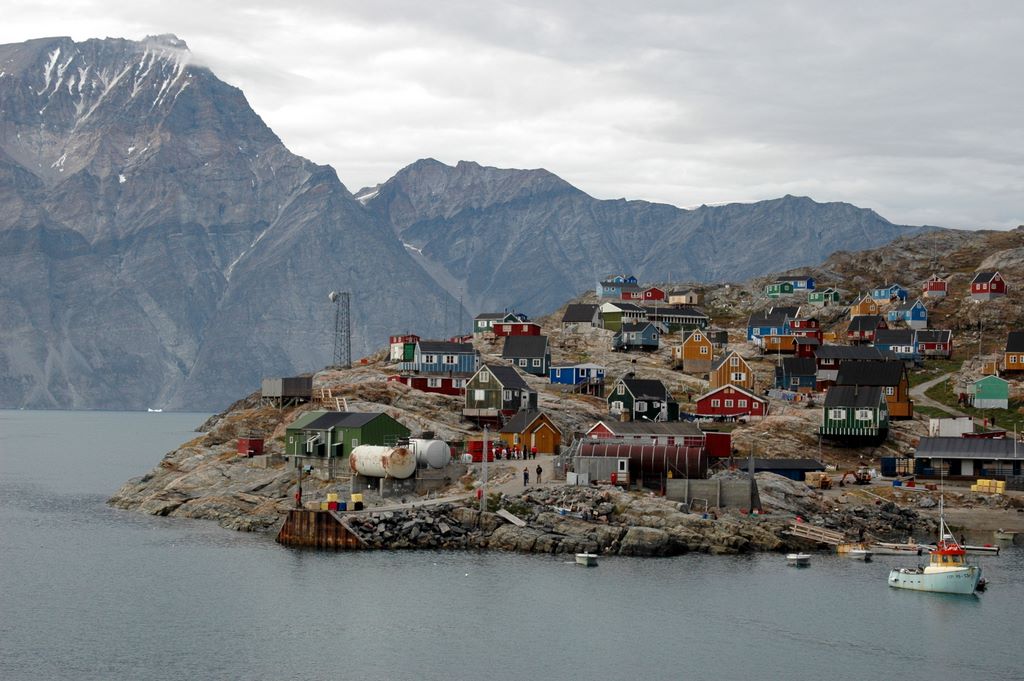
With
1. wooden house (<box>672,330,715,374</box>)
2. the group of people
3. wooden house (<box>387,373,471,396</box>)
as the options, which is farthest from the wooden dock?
wooden house (<box>672,330,715,374</box>)

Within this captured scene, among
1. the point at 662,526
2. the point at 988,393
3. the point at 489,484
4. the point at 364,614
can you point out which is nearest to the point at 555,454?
the point at 489,484

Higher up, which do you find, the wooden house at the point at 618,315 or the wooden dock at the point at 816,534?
the wooden house at the point at 618,315

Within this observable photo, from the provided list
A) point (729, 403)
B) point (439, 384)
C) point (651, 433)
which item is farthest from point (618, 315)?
point (651, 433)

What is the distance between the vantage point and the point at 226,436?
135875 millimetres

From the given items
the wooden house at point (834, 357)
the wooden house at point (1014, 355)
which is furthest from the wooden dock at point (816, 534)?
the wooden house at point (1014, 355)

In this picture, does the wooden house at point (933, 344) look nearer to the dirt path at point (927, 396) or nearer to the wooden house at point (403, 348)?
the dirt path at point (927, 396)

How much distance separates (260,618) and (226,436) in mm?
57700

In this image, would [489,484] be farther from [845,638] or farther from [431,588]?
[845,638]

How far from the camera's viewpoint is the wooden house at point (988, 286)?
19362 centimetres

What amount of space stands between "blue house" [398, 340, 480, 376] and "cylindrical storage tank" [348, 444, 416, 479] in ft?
138

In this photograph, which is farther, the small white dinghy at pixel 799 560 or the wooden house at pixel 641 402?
the wooden house at pixel 641 402

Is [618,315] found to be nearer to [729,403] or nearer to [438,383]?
[729,403]

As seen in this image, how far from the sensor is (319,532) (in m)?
101

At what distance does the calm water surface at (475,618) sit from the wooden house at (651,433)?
2189 centimetres
